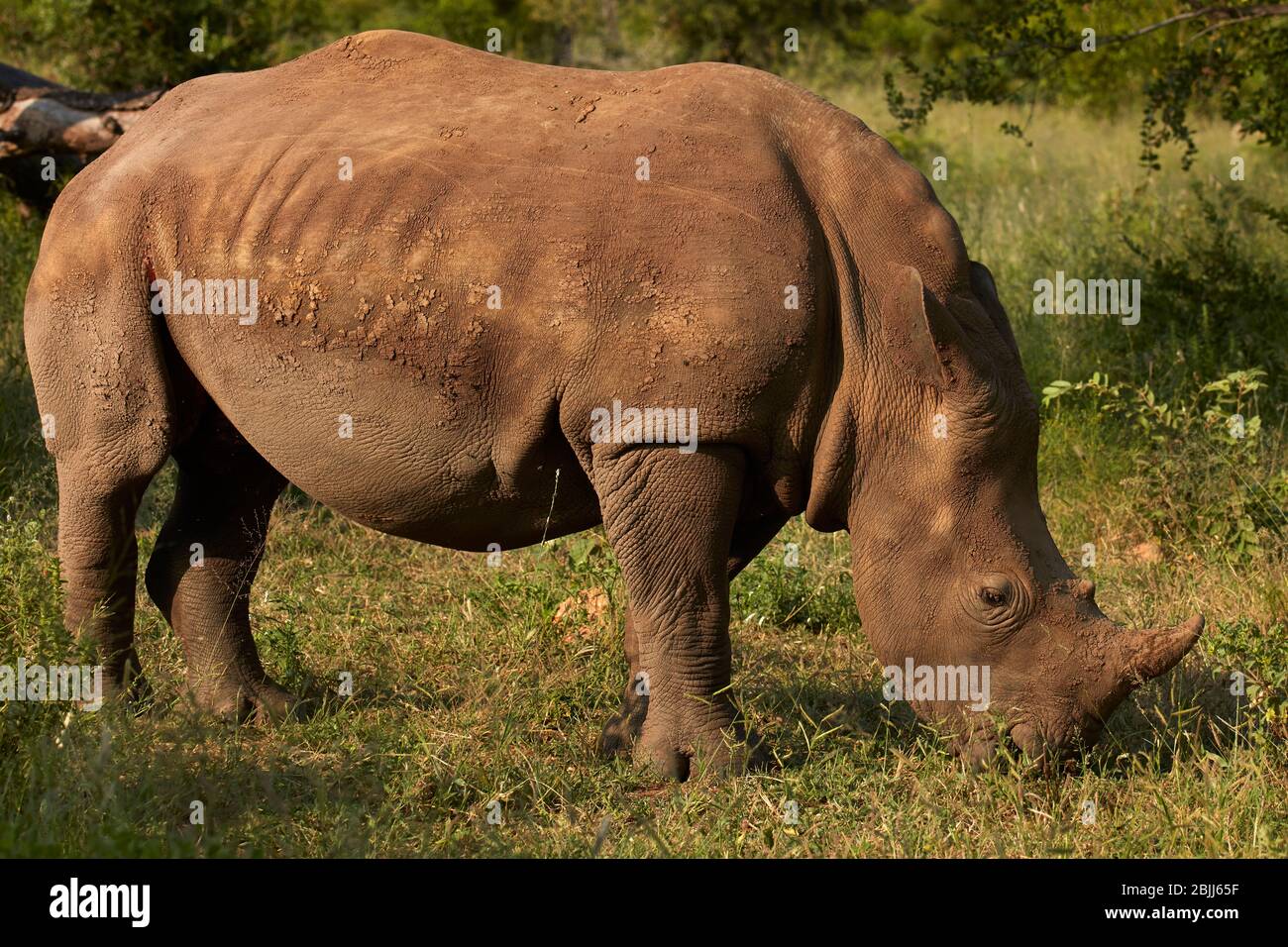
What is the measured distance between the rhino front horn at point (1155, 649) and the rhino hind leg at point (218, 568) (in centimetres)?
298

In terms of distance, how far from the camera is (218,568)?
5867mm

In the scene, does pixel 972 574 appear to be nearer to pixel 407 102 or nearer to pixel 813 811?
pixel 813 811

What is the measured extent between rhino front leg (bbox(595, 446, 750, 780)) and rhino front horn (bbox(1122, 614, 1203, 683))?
126cm

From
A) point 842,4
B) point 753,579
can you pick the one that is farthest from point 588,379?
point 842,4

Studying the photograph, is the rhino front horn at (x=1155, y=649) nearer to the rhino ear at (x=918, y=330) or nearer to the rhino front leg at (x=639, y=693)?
the rhino ear at (x=918, y=330)

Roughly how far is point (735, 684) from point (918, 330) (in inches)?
51.4

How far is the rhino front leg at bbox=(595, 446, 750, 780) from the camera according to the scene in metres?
4.74

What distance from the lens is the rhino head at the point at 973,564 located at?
15.8 ft
